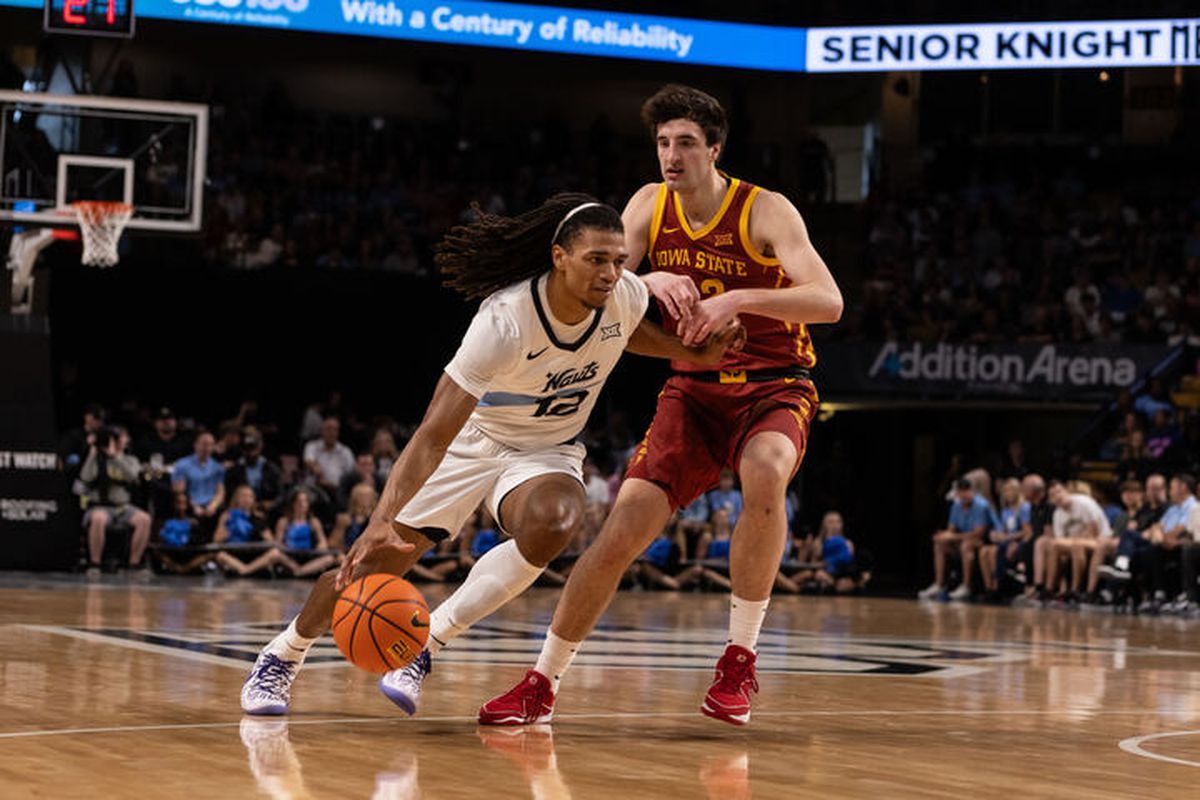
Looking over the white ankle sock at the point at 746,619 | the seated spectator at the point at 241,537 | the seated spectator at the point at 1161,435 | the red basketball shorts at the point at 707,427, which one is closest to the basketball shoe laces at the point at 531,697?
the white ankle sock at the point at 746,619

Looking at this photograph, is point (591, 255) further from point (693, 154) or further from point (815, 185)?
point (815, 185)

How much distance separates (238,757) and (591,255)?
188 cm

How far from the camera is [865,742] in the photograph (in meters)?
5.92

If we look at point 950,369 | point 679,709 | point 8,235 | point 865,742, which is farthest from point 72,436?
point 865,742

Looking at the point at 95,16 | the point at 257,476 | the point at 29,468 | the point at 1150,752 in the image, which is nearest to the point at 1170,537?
the point at 257,476

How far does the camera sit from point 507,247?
6.03 m

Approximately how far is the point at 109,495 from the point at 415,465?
39.6 ft

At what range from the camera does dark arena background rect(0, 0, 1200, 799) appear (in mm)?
5957

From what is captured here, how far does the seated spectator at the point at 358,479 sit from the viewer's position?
58.1 feet

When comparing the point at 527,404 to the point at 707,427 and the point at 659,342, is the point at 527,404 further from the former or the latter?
the point at 707,427

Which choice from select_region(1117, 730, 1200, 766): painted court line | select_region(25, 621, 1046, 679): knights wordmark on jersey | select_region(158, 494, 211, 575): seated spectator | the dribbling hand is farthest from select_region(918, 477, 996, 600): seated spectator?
the dribbling hand

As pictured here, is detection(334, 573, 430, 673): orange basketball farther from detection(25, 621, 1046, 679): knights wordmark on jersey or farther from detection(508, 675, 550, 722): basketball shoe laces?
detection(25, 621, 1046, 679): knights wordmark on jersey

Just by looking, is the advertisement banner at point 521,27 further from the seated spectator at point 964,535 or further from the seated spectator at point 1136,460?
the seated spectator at point 964,535

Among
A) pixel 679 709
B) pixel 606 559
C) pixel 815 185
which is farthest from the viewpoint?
pixel 815 185
